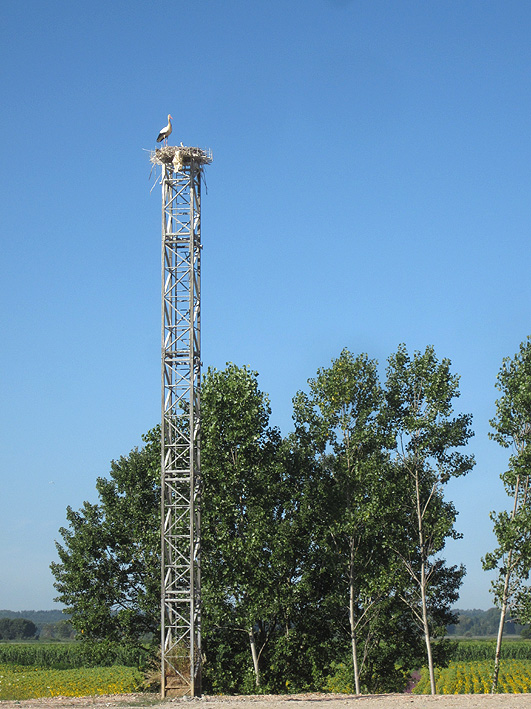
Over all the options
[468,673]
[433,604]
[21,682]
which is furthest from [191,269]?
[468,673]

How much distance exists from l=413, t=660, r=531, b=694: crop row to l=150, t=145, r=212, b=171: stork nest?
2137 cm

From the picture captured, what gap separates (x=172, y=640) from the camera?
22.3 meters

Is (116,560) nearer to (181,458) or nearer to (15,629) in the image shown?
(181,458)

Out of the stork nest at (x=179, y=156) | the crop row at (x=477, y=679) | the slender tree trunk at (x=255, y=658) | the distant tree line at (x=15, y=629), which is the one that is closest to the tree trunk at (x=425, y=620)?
the slender tree trunk at (x=255, y=658)

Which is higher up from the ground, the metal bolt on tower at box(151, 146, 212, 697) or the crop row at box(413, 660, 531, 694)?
the metal bolt on tower at box(151, 146, 212, 697)

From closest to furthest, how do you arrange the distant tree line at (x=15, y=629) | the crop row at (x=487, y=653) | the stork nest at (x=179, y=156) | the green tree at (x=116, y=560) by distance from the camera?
the stork nest at (x=179, y=156) → the green tree at (x=116, y=560) → the crop row at (x=487, y=653) → the distant tree line at (x=15, y=629)

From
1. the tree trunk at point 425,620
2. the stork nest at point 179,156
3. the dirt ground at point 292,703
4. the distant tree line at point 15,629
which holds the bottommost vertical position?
the distant tree line at point 15,629

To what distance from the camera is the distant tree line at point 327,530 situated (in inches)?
1005

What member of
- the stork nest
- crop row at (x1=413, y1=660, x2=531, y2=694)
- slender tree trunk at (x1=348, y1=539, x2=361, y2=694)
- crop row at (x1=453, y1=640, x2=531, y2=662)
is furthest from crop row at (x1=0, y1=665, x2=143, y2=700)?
crop row at (x1=453, y1=640, x2=531, y2=662)

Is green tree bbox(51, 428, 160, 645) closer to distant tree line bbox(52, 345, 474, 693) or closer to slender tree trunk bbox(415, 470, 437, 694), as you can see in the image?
distant tree line bbox(52, 345, 474, 693)

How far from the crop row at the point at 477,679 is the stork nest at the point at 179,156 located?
2137 centimetres

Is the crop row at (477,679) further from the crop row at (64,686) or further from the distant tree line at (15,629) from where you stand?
the distant tree line at (15,629)

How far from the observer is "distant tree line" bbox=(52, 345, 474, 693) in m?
25.5

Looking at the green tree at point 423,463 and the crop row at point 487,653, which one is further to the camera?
the crop row at point 487,653
